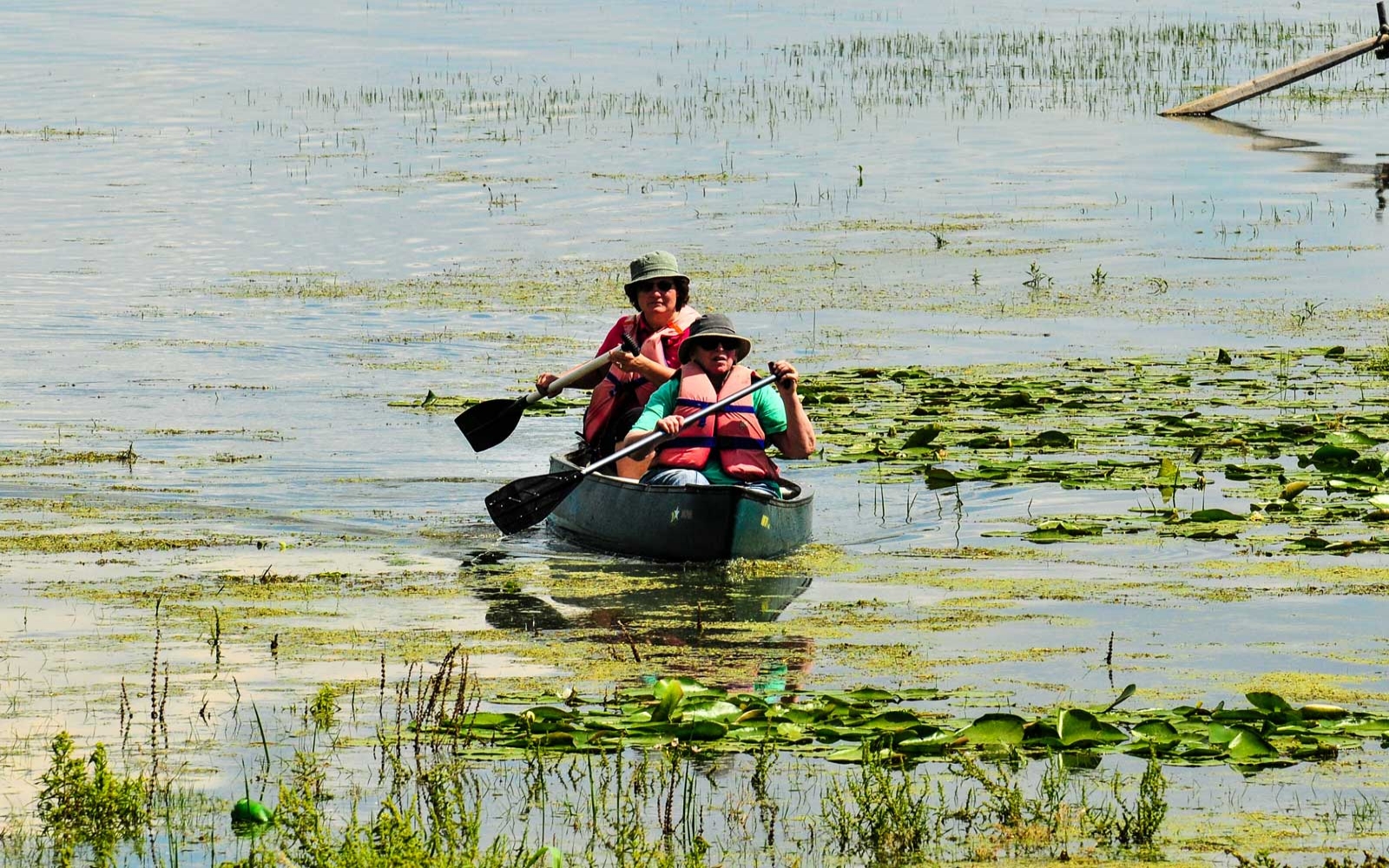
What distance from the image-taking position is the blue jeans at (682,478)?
10.3 m

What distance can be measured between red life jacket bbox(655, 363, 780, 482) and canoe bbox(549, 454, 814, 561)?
29cm

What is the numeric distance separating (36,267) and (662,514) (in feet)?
42.8

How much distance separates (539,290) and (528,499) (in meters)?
9.42

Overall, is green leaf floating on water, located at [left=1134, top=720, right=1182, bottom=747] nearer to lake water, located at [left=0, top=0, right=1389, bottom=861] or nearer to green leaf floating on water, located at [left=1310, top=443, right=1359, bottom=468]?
lake water, located at [left=0, top=0, right=1389, bottom=861]

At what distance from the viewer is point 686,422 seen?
10.2 meters

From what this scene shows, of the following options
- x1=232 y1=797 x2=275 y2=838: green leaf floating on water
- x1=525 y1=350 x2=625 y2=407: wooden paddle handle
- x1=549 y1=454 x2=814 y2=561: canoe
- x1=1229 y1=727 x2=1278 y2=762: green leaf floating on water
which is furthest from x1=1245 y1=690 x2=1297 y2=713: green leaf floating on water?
x1=525 y1=350 x2=625 y2=407: wooden paddle handle

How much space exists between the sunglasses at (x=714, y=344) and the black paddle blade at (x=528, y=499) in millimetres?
1006

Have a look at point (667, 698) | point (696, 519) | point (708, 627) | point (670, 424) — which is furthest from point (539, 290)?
point (667, 698)

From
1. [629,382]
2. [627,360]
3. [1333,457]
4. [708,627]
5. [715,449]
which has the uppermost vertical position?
[627,360]

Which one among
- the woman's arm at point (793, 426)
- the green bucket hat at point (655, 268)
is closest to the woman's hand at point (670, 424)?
the woman's arm at point (793, 426)

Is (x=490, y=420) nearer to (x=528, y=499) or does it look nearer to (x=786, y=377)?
(x=528, y=499)

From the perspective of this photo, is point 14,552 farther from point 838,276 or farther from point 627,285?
point 838,276

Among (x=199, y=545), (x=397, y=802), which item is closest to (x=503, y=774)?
(x=397, y=802)

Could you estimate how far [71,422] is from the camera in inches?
547
